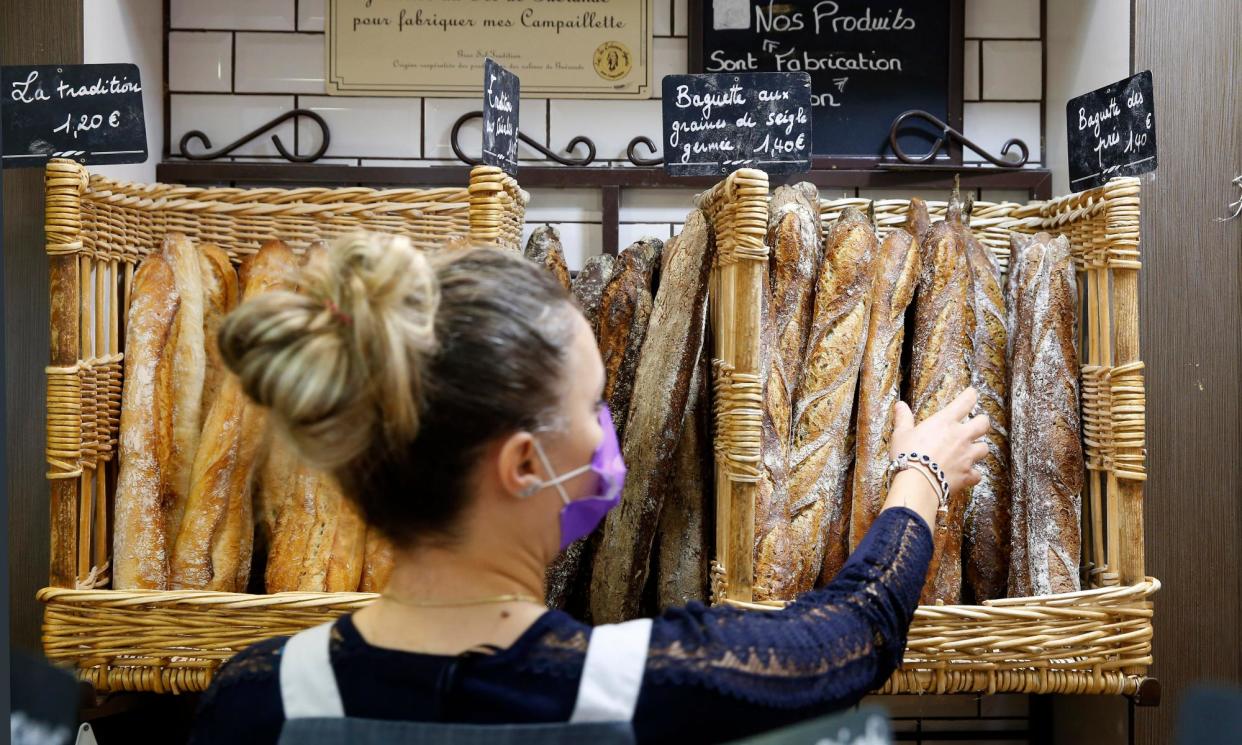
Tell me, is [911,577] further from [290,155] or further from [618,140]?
[290,155]

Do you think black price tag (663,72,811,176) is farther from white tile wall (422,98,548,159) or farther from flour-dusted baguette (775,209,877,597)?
white tile wall (422,98,548,159)

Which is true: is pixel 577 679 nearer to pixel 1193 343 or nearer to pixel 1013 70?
pixel 1193 343

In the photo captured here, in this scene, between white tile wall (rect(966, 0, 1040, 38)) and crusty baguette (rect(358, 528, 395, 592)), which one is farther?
white tile wall (rect(966, 0, 1040, 38))

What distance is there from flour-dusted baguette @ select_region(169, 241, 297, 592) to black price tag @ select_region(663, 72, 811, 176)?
708 mm

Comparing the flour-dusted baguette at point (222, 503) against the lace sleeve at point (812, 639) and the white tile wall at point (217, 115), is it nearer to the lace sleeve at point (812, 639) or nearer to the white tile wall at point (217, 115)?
the white tile wall at point (217, 115)

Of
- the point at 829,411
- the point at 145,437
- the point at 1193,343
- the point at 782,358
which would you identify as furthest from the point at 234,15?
the point at 1193,343

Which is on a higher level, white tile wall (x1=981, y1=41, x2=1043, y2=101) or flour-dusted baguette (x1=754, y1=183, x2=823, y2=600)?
white tile wall (x1=981, y1=41, x2=1043, y2=101)

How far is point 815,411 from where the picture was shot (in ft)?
5.65

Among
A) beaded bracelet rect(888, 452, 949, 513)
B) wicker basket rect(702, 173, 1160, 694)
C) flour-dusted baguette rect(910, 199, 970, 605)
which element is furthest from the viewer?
flour-dusted baguette rect(910, 199, 970, 605)

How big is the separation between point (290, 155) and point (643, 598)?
50.8 inches

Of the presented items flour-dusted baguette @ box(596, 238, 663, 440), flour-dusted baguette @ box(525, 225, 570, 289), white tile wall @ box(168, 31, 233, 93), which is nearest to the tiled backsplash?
white tile wall @ box(168, 31, 233, 93)

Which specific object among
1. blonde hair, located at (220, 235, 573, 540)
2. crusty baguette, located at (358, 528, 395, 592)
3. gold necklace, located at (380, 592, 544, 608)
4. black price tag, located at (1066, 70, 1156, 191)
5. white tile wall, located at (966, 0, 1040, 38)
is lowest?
crusty baguette, located at (358, 528, 395, 592)

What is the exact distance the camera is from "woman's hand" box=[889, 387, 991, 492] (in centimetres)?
136

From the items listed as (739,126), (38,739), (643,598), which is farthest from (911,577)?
(38,739)
